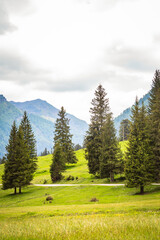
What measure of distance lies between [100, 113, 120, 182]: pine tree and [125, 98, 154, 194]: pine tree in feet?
26.7

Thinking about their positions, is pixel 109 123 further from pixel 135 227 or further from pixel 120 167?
pixel 135 227

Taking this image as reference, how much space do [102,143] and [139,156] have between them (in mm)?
12592

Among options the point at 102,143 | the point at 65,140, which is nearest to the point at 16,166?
the point at 102,143

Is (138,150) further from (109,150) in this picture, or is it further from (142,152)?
(109,150)

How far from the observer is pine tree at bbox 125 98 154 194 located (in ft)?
90.2

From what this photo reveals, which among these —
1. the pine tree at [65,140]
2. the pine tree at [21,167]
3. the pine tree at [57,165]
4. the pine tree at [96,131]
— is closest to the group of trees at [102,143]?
the pine tree at [96,131]

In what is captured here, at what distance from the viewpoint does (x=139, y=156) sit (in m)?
28.2

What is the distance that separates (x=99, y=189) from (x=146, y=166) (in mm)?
9277

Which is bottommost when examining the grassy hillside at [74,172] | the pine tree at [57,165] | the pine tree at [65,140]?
the grassy hillside at [74,172]

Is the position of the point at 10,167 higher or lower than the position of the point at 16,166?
lower

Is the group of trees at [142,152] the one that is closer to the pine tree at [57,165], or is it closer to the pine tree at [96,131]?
the pine tree at [96,131]

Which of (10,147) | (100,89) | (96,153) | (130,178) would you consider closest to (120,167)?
(96,153)

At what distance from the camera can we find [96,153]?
141 feet

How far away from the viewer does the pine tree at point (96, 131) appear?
43250 millimetres
